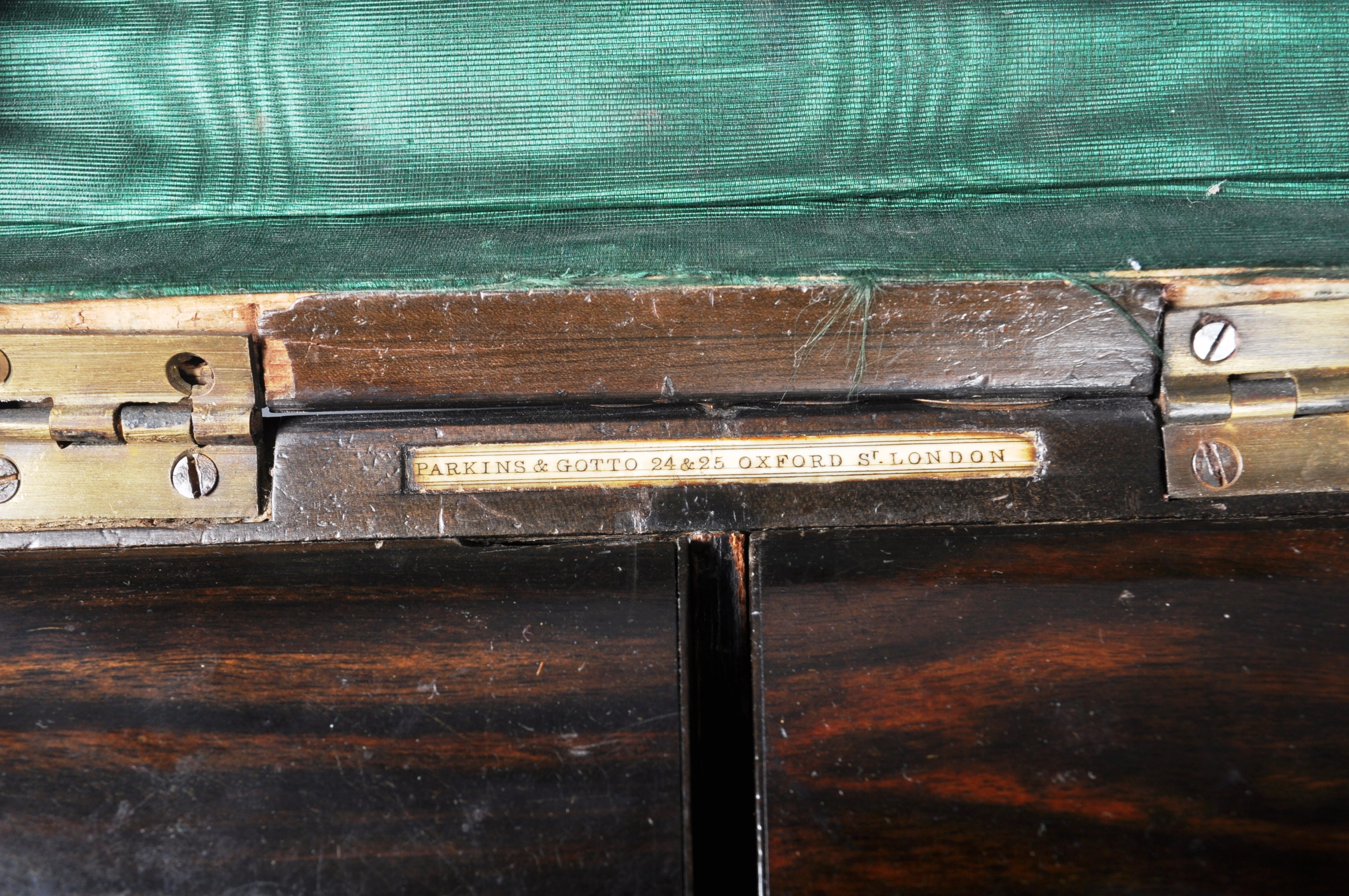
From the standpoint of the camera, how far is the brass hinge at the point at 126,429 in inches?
24.9

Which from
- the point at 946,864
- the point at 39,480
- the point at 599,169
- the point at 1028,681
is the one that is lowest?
the point at 946,864

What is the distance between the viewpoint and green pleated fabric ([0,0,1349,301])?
691 mm

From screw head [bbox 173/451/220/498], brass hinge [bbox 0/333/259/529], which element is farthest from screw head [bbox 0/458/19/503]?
screw head [bbox 173/451/220/498]

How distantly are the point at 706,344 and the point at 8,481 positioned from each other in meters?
0.53

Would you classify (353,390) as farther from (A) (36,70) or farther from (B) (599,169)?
(A) (36,70)

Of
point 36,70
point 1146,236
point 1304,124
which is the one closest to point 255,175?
point 36,70

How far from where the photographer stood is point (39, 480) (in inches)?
25.5

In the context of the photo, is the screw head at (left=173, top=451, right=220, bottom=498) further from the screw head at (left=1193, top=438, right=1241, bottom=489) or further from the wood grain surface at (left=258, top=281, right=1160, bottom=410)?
the screw head at (left=1193, top=438, right=1241, bottom=489)

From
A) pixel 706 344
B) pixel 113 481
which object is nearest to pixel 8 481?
pixel 113 481

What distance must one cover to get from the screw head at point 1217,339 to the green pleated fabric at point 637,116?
12 cm

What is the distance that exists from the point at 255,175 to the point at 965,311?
569 millimetres

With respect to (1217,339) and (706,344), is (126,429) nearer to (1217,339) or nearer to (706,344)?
(706,344)

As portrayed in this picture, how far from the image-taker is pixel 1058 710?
0.59 m

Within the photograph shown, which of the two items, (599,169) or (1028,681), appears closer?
(1028,681)
